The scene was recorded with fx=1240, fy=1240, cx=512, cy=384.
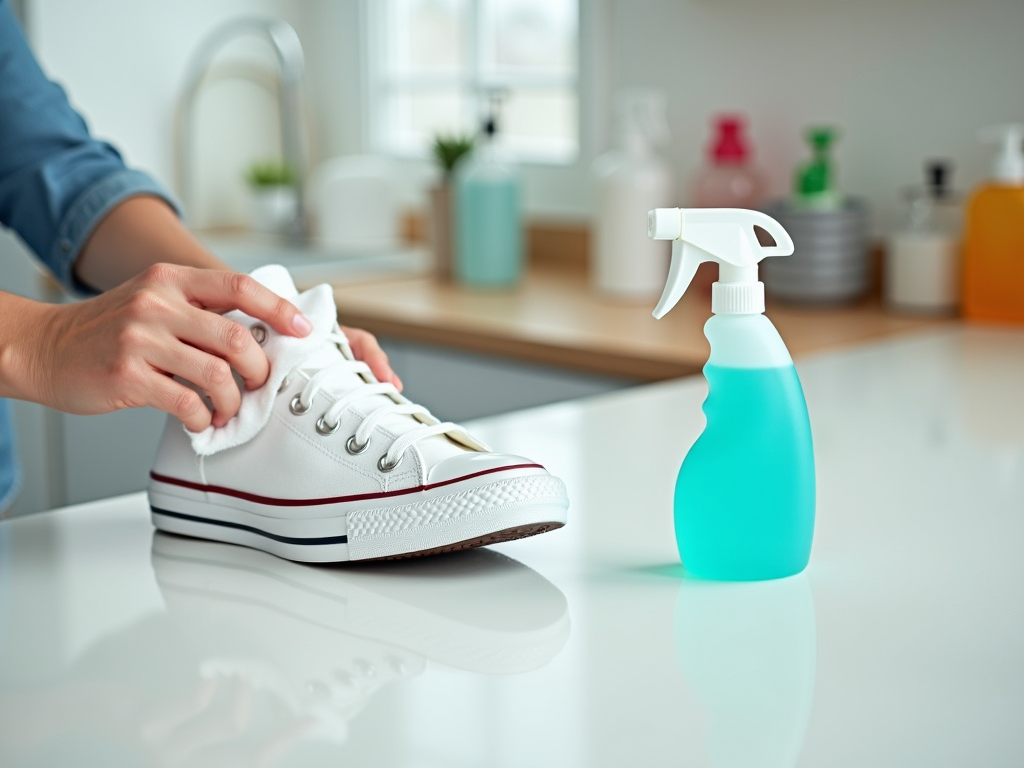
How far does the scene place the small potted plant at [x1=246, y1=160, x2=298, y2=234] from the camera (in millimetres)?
2627

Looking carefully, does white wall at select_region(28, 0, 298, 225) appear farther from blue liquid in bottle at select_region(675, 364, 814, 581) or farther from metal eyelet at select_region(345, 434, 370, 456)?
blue liquid in bottle at select_region(675, 364, 814, 581)

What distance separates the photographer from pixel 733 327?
66cm

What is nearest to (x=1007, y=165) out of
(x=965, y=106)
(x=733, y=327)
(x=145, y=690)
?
(x=965, y=106)

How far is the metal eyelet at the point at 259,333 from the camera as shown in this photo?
2.43 ft

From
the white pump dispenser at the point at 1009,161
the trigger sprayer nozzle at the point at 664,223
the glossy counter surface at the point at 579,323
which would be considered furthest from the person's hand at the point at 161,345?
the white pump dispenser at the point at 1009,161

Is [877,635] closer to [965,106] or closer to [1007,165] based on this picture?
[1007,165]

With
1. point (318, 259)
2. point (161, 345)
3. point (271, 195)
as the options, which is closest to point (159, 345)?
point (161, 345)

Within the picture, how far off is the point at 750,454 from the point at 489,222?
4.69 feet

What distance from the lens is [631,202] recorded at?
1.90 meters

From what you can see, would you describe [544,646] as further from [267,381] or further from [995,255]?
[995,255]

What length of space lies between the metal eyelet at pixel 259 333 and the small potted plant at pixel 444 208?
1437mm

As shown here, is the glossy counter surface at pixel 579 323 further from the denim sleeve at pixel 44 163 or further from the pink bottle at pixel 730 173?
the denim sleeve at pixel 44 163

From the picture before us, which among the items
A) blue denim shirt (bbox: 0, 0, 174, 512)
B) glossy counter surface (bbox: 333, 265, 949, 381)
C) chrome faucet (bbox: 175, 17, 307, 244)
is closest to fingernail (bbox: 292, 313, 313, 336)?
blue denim shirt (bbox: 0, 0, 174, 512)

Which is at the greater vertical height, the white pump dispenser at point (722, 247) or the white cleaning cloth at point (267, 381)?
the white pump dispenser at point (722, 247)
